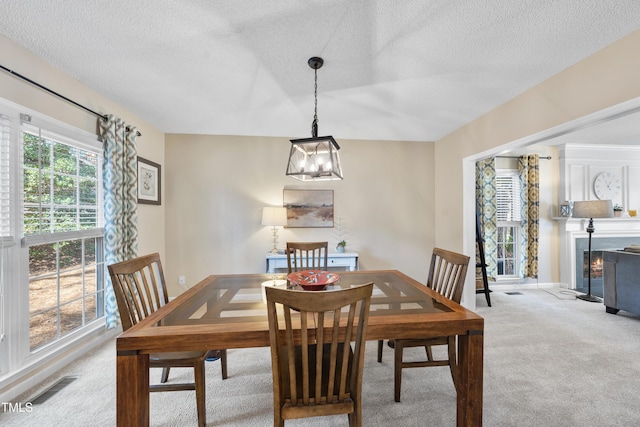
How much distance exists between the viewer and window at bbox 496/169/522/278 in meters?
4.70

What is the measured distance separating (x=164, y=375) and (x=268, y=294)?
1.55 metres

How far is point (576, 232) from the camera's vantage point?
14.8ft

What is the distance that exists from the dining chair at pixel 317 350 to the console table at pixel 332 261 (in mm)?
2350

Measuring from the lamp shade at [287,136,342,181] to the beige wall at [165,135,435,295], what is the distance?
7.30 ft

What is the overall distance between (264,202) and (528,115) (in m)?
3.29

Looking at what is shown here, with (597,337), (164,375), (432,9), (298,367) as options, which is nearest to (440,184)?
(597,337)

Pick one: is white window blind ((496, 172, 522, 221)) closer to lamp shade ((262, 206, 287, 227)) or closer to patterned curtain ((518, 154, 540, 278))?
patterned curtain ((518, 154, 540, 278))

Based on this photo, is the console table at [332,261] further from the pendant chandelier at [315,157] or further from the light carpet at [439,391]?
the pendant chandelier at [315,157]

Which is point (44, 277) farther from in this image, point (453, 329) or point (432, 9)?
point (432, 9)

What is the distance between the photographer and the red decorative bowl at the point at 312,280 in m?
1.76

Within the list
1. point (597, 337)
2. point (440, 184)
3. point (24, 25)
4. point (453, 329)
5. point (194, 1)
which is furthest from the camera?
point (440, 184)

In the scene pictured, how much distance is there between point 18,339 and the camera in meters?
1.94

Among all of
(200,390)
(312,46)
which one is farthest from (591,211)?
(200,390)

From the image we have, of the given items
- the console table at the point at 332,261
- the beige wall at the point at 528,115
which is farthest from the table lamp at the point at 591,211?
the console table at the point at 332,261
